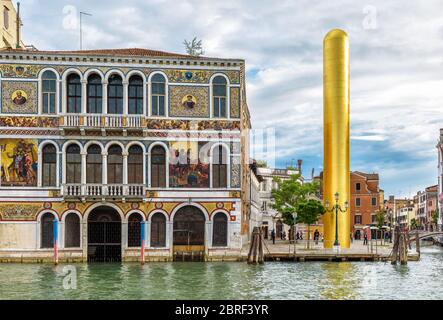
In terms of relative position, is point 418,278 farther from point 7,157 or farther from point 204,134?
point 7,157

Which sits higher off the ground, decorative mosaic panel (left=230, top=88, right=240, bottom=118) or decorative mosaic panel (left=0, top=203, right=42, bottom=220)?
decorative mosaic panel (left=230, top=88, right=240, bottom=118)

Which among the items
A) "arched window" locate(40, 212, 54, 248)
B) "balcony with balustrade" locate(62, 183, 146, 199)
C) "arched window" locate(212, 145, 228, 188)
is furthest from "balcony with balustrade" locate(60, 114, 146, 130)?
"arched window" locate(40, 212, 54, 248)

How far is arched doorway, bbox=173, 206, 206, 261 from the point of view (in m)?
30.7

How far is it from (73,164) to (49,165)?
1.09m

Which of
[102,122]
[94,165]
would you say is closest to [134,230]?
[94,165]

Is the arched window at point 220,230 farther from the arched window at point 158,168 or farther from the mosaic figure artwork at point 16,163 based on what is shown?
the mosaic figure artwork at point 16,163

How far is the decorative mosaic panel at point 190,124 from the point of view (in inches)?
1200

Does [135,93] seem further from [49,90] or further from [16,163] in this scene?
[16,163]

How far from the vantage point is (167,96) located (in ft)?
100

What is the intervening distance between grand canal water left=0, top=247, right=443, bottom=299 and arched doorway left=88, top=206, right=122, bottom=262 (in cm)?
189

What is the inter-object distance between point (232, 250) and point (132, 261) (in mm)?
4600

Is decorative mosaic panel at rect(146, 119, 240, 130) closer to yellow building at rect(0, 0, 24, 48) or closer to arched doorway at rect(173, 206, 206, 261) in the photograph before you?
arched doorway at rect(173, 206, 206, 261)

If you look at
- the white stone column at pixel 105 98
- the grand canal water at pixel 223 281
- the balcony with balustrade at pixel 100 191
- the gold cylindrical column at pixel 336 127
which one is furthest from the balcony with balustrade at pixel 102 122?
the gold cylindrical column at pixel 336 127

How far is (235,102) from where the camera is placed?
30.8 metres
